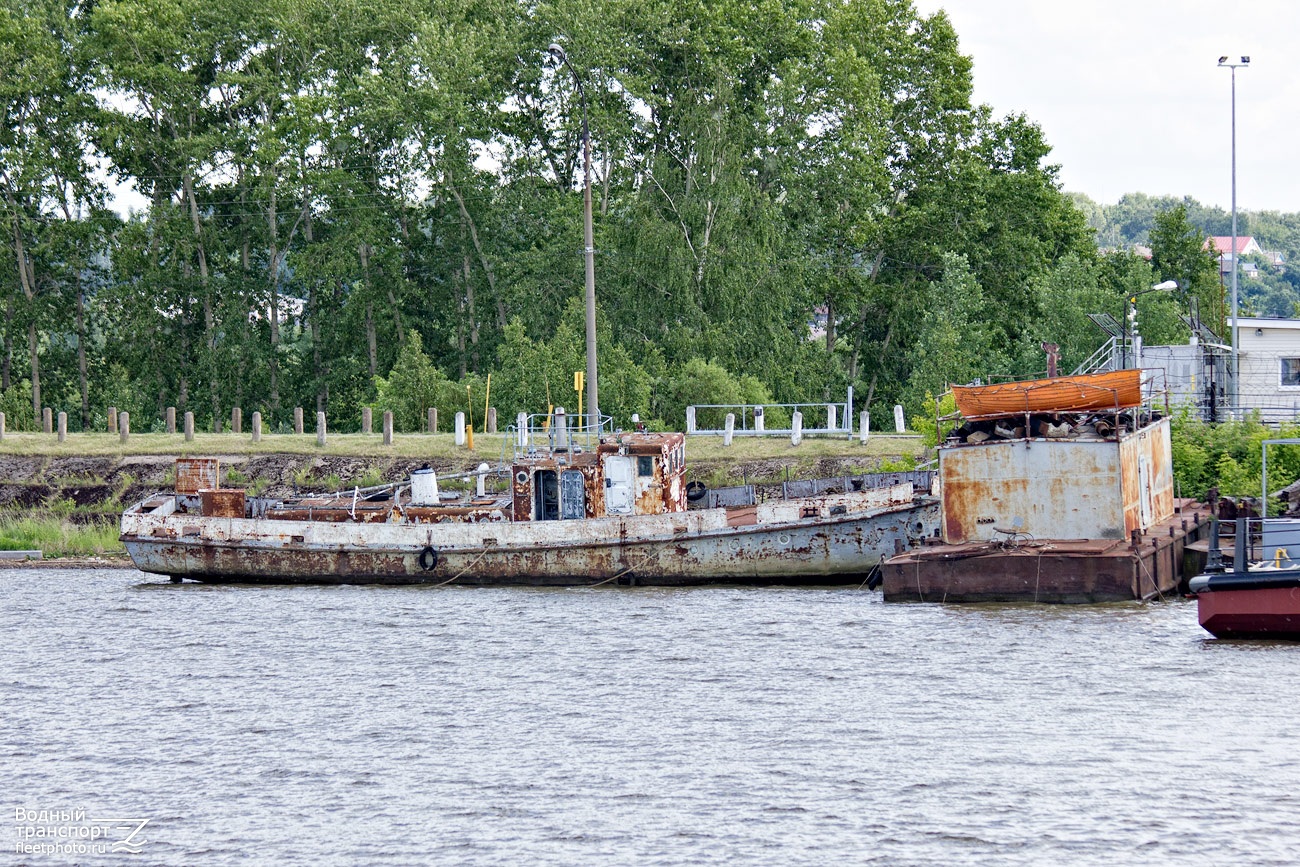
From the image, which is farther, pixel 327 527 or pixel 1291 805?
pixel 327 527

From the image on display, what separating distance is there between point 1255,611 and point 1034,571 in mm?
5037

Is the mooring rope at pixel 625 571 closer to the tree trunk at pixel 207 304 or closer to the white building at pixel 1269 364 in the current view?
the white building at pixel 1269 364

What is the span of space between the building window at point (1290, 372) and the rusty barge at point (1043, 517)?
46.2 ft

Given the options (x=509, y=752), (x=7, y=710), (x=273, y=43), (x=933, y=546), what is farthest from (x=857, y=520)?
(x=273, y=43)

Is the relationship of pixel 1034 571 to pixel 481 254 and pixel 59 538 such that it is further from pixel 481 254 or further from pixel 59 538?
pixel 481 254

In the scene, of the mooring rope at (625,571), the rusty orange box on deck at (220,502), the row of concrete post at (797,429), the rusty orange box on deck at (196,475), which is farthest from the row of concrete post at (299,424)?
the mooring rope at (625,571)

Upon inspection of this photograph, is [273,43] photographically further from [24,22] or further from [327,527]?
[327,527]

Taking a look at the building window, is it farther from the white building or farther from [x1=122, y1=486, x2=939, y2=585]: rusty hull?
[x1=122, y1=486, x2=939, y2=585]: rusty hull

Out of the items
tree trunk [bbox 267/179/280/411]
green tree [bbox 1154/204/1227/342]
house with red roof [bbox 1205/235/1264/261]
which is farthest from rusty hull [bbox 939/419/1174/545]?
house with red roof [bbox 1205/235/1264/261]

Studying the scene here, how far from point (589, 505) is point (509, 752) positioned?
49.7 ft

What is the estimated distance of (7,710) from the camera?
930 inches

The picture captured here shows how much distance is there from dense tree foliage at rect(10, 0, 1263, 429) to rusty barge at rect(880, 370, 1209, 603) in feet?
82.6

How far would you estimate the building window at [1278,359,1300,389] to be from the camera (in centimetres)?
4425

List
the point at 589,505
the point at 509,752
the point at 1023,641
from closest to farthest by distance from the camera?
1. the point at 509,752
2. the point at 1023,641
3. the point at 589,505
